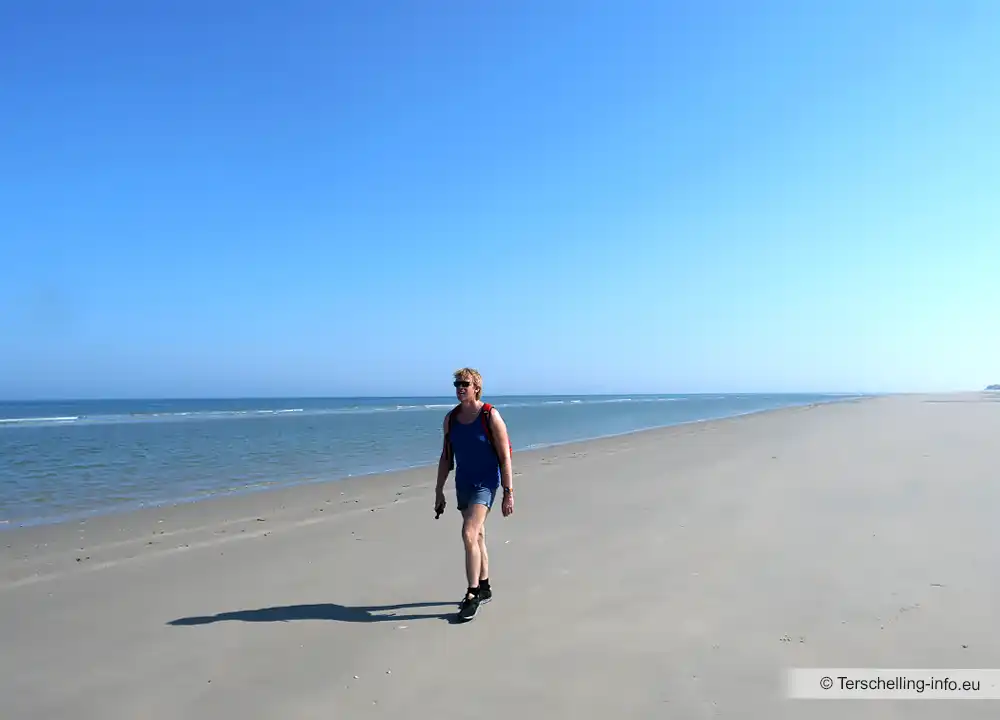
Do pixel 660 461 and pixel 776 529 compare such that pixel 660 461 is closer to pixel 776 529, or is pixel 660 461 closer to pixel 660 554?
pixel 776 529

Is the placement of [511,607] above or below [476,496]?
below

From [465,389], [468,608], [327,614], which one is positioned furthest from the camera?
[465,389]

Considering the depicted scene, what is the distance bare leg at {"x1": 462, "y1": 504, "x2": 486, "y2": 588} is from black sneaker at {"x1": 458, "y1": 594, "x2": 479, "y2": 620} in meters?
0.11

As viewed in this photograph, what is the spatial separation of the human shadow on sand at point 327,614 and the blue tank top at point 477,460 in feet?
3.28

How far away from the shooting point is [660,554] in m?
6.64

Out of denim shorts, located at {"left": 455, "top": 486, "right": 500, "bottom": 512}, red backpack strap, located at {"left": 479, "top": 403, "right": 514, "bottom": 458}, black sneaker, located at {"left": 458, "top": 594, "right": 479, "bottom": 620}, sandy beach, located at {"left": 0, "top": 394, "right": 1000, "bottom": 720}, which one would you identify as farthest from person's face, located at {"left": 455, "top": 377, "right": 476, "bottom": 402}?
sandy beach, located at {"left": 0, "top": 394, "right": 1000, "bottom": 720}

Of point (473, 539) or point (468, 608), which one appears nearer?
point (468, 608)

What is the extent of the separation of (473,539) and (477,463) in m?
0.57

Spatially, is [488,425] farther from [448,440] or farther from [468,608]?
[468,608]

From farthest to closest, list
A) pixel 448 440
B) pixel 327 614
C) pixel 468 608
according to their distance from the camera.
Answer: pixel 448 440 < pixel 327 614 < pixel 468 608

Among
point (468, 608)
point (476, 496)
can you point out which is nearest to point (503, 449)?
point (476, 496)

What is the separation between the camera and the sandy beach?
3.71 metres

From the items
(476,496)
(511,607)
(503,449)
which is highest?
(503,449)

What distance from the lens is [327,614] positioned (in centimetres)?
509
